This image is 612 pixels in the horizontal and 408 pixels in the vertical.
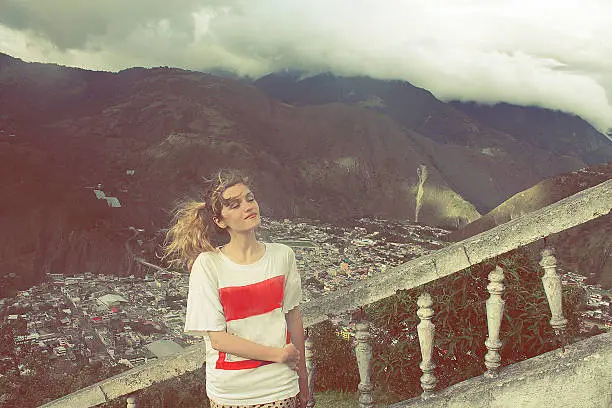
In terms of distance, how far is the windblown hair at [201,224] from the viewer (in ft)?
6.80

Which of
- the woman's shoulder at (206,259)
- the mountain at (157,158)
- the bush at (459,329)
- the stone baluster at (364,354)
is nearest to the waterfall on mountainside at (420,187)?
the mountain at (157,158)

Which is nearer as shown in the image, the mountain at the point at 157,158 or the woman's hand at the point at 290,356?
the woman's hand at the point at 290,356

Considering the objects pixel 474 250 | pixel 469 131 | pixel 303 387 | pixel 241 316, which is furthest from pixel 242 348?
pixel 469 131

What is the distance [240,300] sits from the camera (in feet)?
6.33

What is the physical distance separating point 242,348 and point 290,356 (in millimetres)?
232

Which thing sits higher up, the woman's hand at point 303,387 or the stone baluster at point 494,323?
the stone baluster at point 494,323

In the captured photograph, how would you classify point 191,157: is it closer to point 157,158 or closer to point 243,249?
point 157,158

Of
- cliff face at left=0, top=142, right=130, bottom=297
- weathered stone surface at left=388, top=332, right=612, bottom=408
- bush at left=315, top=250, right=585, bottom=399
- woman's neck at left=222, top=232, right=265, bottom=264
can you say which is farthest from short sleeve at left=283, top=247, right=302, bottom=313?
cliff face at left=0, top=142, right=130, bottom=297

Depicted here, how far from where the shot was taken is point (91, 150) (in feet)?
88.9

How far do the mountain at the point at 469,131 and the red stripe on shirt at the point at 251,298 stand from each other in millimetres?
39181

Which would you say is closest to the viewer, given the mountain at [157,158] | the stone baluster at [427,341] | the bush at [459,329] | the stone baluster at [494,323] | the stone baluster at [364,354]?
the stone baluster at [494,323]

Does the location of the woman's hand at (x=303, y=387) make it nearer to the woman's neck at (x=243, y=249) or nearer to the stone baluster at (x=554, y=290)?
the woman's neck at (x=243, y=249)

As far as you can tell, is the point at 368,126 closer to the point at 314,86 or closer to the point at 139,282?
the point at 314,86

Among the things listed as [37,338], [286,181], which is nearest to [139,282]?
[37,338]
